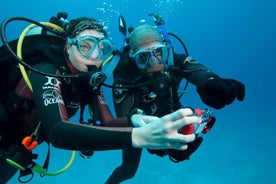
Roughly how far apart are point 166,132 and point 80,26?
1.76m

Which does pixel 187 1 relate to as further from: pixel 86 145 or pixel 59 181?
pixel 86 145

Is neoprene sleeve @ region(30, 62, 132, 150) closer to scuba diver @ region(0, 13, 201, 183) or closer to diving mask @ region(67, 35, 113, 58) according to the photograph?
scuba diver @ region(0, 13, 201, 183)

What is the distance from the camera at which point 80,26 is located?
9.93 feet

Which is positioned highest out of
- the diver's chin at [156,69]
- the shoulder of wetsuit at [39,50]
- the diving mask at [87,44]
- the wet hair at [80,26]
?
the diver's chin at [156,69]

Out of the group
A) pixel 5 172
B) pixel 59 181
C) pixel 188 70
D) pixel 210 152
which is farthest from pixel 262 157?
pixel 5 172

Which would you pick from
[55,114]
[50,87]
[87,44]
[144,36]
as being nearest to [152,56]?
[144,36]

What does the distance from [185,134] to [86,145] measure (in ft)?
2.08

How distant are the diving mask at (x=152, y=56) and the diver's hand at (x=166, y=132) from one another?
82.5 inches

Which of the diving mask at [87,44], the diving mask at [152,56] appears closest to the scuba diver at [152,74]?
the diving mask at [152,56]

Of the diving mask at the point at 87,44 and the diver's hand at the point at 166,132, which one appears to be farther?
the diving mask at the point at 87,44

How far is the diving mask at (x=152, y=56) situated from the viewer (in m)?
3.83

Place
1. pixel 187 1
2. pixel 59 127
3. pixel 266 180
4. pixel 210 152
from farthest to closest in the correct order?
1. pixel 187 1
2. pixel 210 152
3. pixel 266 180
4. pixel 59 127

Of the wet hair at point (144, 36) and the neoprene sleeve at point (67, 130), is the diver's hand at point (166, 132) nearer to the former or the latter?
the neoprene sleeve at point (67, 130)

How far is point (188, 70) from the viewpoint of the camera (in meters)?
4.10
